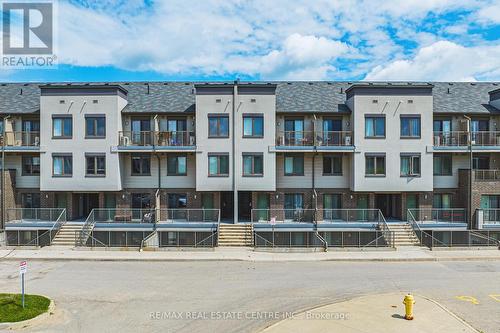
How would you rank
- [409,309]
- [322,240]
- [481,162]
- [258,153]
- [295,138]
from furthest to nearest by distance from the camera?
1. [481,162]
2. [295,138]
3. [258,153]
4. [322,240]
5. [409,309]

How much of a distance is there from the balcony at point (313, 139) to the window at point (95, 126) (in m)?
12.5

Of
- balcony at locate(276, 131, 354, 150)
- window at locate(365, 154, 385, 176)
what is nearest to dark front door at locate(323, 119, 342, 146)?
balcony at locate(276, 131, 354, 150)

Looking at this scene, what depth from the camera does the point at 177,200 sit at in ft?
94.5

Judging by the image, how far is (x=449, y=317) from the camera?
13.1 meters

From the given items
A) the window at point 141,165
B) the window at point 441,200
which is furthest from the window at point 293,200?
the window at point 141,165

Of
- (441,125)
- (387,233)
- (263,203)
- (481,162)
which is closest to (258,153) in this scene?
(263,203)

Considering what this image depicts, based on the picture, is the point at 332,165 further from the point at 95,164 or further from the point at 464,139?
the point at 95,164

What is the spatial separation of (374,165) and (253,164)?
8.60m

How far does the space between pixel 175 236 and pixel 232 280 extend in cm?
837

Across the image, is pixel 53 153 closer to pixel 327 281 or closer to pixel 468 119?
pixel 327 281

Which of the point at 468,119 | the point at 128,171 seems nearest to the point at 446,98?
the point at 468,119

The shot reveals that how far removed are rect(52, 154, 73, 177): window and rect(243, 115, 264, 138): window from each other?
12.6 metres

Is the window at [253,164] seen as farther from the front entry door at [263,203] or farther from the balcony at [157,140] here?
the balcony at [157,140]

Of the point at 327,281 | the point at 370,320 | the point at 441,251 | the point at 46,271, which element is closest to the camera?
the point at 370,320
